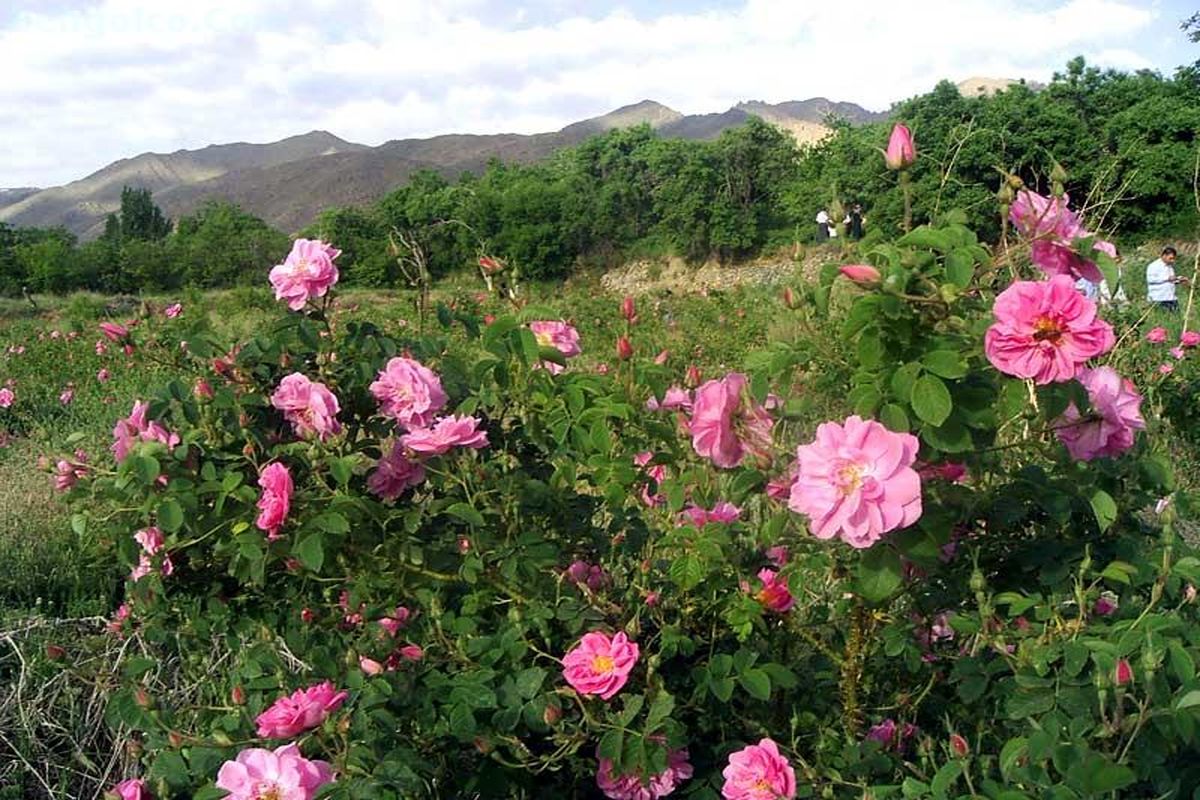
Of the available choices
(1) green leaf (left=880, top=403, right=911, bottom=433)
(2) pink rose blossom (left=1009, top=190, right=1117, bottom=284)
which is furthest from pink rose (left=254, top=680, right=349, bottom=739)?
(2) pink rose blossom (left=1009, top=190, right=1117, bottom=284)

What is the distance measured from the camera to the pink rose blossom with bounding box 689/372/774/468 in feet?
4.26

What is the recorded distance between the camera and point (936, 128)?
22.0 metres

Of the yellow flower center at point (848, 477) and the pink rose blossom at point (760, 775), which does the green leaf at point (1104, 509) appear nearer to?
the yellow flower center at point (848, 477)

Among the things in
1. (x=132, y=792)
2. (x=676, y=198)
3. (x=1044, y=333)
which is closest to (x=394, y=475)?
(x=132, y=792)

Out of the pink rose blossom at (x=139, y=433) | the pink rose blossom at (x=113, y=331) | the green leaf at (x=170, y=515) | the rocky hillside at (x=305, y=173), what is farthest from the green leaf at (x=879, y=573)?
the rocky hillside at (x=305, y=173)

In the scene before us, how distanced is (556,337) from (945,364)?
2.20 feet

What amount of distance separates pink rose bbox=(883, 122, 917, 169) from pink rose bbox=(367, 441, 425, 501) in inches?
31.2

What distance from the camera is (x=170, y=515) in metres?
1.47

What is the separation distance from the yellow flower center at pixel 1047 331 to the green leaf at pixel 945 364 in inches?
3.1

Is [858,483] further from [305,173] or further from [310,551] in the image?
[305,173]

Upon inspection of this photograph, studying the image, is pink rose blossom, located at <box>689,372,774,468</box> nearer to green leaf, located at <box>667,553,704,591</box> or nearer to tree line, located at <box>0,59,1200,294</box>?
green leaf, located at <box>667,553,704,591</box>

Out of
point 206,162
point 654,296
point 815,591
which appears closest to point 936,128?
point 654,296

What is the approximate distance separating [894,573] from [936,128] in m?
22.6

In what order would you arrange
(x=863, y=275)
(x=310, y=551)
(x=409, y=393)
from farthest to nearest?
(x=409, y=393), (x=310, y=551), (x=863, y=275)
